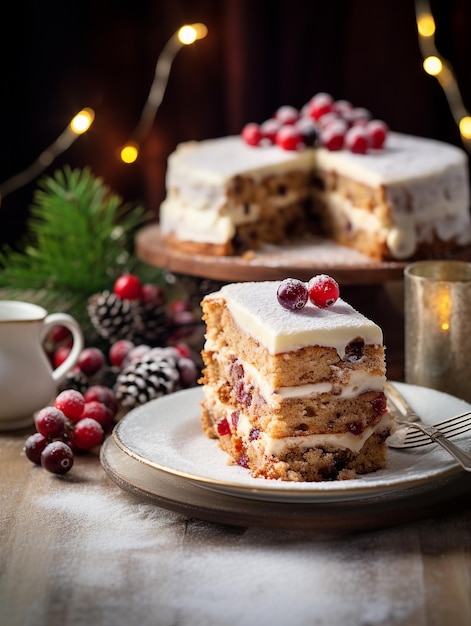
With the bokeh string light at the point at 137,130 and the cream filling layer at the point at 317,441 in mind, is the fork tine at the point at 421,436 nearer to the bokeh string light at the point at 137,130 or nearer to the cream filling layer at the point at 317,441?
the cream filling layer at the point at 317,441

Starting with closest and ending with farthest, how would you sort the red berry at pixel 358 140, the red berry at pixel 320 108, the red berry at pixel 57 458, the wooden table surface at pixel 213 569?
the wooden table surface at pixel 213 569 → the red berry at pixel 57 458 → the red berry at pixel 358 140 → the red berry at pixel 320 108

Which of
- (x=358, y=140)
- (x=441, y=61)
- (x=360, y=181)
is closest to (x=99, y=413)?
(x=360, y=181)

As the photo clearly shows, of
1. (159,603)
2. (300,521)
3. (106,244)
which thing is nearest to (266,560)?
(300,521)

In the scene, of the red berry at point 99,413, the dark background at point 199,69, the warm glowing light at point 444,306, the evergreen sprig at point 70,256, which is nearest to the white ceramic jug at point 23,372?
the red berry at point 99,413

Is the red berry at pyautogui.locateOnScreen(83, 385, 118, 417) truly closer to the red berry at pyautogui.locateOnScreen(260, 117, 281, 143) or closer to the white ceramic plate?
the white ceramic plate

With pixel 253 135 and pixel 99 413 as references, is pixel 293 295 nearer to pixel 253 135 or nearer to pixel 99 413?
pixel 99 413

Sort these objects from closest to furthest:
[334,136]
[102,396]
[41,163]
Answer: [102,396] < [334,136] < [41,163]

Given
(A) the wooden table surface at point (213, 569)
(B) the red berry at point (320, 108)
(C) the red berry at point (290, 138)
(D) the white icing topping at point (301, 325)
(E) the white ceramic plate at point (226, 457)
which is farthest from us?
(B) the red berry at point (320, 108)

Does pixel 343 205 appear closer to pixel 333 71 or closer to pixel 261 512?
pixel 333 71
